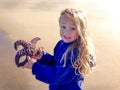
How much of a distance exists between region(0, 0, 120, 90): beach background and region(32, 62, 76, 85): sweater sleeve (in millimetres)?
2120

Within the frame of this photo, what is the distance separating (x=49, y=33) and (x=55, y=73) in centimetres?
408

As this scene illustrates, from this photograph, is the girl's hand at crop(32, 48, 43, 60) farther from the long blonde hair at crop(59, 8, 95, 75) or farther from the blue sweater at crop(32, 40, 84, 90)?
the long blonde hair at crop(59, 8, 95, 75)

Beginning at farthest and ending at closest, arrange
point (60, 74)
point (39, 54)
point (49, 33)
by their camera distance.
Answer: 1. point (49, 33)
2. point (39, 54)
3. point (60, 74)

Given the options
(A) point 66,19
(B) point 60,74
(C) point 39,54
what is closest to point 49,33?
(C) point 39,54

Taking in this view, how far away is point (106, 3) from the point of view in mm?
8945

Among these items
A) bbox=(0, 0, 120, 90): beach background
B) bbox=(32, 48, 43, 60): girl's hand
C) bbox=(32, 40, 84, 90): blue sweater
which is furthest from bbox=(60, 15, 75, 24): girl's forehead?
bbox=(0, 0, 120, 90): beach background

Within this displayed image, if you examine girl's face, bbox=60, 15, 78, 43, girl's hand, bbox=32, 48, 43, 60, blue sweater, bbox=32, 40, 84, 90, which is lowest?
blue sweater, bbox=32, 40, 84, 90

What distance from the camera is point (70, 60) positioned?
125 inches

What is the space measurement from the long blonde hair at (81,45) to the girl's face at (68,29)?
3 cm

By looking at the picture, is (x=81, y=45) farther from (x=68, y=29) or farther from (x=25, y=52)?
(x=25, y=52)

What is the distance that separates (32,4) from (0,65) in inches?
136

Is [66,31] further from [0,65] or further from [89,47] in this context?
[0,65]

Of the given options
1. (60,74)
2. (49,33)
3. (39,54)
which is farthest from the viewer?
(49,33)

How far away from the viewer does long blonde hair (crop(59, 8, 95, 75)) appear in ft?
10.5
